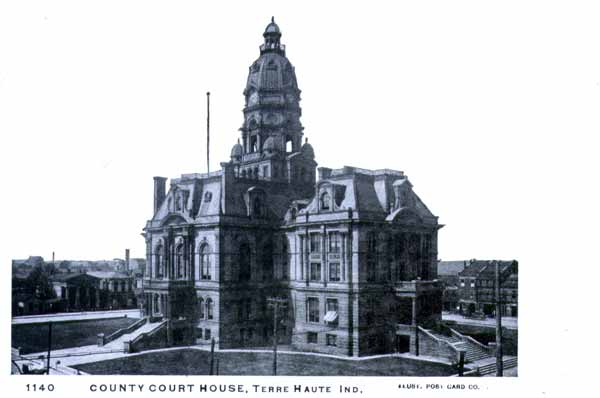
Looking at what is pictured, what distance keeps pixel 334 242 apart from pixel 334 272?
6.66 ft

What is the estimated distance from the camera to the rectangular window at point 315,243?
43.7m

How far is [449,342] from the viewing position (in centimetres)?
3928

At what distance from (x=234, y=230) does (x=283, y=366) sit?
11.5 meters

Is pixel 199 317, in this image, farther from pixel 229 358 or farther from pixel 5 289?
pixel 5 289

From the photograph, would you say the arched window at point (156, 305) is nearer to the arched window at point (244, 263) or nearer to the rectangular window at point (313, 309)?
the arched window at point (244, 263)

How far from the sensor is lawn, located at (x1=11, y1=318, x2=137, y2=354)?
1706 inches

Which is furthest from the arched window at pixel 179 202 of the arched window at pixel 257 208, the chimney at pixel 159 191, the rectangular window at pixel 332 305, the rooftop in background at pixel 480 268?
the rooftop in background at pixel 480 268

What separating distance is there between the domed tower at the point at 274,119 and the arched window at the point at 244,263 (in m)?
7.58

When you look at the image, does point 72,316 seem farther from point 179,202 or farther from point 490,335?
point 490,335

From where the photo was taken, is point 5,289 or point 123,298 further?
point 123,298

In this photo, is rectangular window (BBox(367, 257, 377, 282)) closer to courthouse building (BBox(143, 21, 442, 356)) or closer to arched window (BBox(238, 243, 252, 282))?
courthouse building (BBox(143, 21, 442, 356))

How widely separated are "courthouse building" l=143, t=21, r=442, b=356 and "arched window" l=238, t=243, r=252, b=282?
0.08 metres

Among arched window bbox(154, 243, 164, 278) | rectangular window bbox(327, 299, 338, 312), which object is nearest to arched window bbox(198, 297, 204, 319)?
arched window bbox(154, 243, 164, 278)

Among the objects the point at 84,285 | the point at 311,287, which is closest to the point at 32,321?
the point at 84,285
